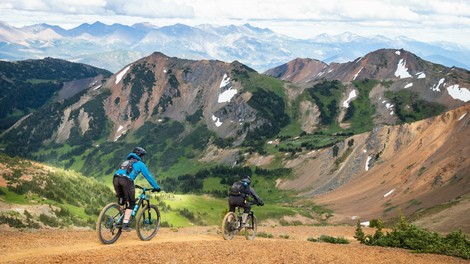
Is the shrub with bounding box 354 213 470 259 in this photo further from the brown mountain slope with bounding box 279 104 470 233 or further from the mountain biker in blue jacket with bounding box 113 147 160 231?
the brown mountain slope with bounding box 279 104 470 233

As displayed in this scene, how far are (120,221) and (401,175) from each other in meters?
95.0

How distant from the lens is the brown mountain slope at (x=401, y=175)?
77.1 meters

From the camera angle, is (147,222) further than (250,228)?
No

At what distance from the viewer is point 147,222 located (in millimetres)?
20641

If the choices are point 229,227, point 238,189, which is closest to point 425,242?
point 238,189

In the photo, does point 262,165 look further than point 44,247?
Yes

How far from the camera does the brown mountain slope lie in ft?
253

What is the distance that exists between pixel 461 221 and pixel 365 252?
3237 cm

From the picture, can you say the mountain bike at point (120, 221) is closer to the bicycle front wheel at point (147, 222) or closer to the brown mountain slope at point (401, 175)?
the bicycle front wheel at point (147, 222)

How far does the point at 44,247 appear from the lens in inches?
721

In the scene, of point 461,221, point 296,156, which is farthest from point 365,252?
point 296,156

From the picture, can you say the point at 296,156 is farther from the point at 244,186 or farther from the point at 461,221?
the point at 244,186

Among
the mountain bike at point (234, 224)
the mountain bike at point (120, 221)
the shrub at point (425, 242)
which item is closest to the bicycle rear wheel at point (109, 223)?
the mountain bike at point (120, 221)

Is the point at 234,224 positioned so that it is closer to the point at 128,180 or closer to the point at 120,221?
the point at 120,221
